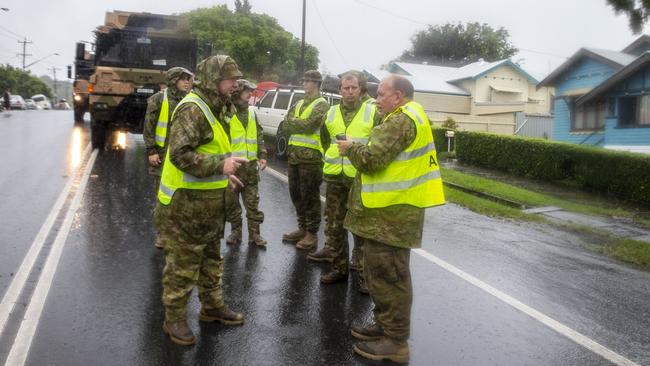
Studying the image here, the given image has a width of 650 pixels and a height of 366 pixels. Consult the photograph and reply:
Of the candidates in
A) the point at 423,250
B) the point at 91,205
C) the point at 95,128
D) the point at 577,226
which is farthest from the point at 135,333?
the point at 95,128

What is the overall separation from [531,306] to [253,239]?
323 cm

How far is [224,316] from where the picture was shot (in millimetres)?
4699

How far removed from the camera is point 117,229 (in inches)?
300

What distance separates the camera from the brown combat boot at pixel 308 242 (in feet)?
23.3

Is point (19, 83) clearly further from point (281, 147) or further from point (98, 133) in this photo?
point (281, 147)

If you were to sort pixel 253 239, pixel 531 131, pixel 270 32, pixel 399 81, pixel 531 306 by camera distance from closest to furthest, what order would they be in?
1. pixel 399 81
2. pixel 531 306
3. pixel 253 239
4. pixel 531 131
5. pixel 270 32

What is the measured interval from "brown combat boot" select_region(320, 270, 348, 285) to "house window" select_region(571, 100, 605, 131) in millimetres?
19814

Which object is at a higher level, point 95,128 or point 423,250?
point 95,128

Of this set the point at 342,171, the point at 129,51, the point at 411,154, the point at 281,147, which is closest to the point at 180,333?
the point at 411,154

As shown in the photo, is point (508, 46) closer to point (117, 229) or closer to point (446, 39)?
point (446, 39)

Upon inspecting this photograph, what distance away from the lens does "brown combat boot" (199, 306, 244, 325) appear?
4.69 metres

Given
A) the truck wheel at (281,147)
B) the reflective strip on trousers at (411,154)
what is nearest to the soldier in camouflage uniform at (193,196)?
the reflective strip on trousers at (411,154)

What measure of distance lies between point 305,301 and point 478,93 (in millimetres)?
37354

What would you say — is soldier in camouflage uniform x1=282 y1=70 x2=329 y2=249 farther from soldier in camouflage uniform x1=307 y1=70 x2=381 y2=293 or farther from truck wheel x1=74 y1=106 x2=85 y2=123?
truck wheel x1=74 y1=106 x2=85 y2=123
